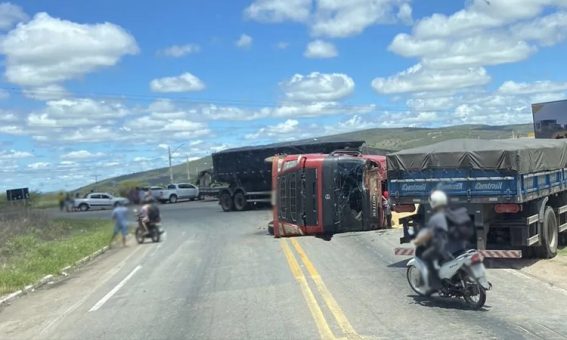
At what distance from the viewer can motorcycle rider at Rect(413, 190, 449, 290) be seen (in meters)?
1.71

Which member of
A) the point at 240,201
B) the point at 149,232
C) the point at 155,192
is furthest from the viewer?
the point at 240,201

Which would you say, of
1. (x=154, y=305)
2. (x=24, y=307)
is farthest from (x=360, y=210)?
(x=24, y=307)

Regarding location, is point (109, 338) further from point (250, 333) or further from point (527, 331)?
point (527, 331)

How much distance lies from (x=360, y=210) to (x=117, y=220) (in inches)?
51.5

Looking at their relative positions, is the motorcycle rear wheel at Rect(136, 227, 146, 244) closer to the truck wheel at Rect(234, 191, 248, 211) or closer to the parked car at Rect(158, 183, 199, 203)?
the parked car at Rect(158, 183, 199, 203)

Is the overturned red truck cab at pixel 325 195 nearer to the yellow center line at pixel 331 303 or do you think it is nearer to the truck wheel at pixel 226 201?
the truck wheel at pixel 226 201

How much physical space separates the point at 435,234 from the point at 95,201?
1642 millimetres

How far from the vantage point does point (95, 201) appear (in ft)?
9.23

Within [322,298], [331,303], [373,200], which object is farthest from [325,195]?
[322,298]

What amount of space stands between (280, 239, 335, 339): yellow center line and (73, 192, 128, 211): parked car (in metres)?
8.37

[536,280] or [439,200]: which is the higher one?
[439,200]

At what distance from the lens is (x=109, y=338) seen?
11680 mm

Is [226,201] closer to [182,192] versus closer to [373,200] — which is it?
[182,192]

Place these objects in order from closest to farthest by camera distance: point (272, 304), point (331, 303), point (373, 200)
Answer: point (373, 200), point (331, 303), point (272, 304)
